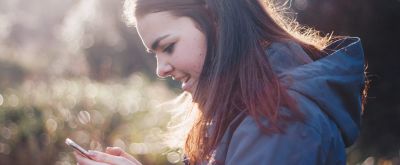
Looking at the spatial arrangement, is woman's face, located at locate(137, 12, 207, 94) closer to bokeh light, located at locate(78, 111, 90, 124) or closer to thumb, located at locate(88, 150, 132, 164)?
thumb, located at locate(88, 150, 132, 164)

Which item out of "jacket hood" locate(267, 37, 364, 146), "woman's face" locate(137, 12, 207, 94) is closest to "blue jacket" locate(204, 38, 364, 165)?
"jacket hood" locate(267, 37, 364, 146)

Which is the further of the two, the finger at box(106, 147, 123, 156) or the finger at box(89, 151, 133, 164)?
the finger at box(106, 147, 123, 156)

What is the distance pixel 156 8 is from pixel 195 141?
44 centimetres

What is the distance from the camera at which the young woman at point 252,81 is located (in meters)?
1.55

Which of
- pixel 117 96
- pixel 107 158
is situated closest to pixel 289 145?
pixel 107 158

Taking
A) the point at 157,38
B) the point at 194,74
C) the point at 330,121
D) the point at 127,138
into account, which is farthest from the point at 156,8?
the point at 127,138

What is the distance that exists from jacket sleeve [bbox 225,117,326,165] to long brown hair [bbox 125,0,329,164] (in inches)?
0.9

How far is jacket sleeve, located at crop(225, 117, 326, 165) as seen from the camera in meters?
1.52

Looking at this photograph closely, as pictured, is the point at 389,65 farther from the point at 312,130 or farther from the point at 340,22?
the point at 312,130

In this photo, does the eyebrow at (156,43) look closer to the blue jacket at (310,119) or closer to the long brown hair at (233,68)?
the long brown hair at (233,68)

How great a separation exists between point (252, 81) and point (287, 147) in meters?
0.23

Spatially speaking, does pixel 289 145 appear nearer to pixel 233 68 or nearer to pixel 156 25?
pixel 233 68

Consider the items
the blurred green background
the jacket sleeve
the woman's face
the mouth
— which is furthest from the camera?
the blurred green background

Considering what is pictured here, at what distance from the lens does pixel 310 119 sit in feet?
5.07
